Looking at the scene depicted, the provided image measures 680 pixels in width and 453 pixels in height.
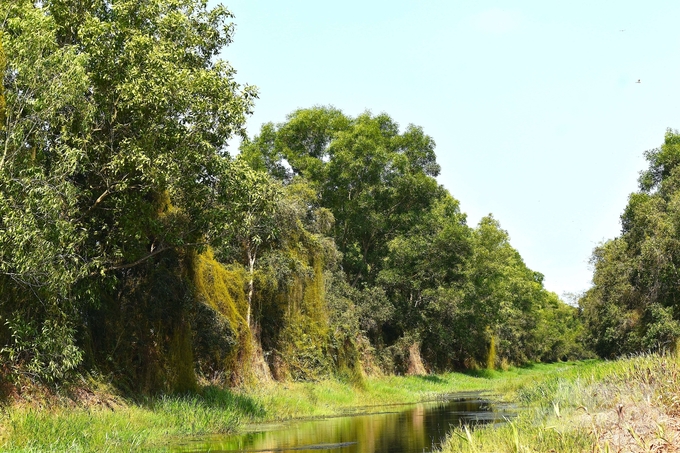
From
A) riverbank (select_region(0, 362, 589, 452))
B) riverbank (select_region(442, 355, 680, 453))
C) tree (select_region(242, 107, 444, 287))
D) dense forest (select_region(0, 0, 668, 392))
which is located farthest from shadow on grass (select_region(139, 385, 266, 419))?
tree (select_region(242, 107, 444, 287))

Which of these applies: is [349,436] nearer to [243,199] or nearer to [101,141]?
[243,199]

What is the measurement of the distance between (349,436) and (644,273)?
31.9 meters

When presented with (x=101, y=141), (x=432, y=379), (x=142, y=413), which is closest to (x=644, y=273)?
(x=432, y=379)

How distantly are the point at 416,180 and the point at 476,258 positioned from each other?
9.76 meters

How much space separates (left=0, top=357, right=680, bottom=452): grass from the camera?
40.9 ft

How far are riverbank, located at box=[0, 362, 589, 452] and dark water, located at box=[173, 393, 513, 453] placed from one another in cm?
106

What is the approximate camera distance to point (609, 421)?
1284 cm

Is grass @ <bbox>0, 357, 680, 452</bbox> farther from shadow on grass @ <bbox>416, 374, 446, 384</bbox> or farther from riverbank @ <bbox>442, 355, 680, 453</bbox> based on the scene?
shadow on grass @ <bbox>416, 374, 446, 384</bbox>

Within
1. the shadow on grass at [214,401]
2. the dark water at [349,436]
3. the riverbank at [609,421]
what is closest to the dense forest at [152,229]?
the shadow on grass at [214,401]

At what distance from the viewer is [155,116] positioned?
2053 cm

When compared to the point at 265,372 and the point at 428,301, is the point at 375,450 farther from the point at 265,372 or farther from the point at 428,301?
the point at 428,301

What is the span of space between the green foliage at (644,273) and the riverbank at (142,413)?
21108 millimetres

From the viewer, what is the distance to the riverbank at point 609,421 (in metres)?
11.3

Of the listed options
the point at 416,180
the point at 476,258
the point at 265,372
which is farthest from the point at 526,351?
the point at 265,372
